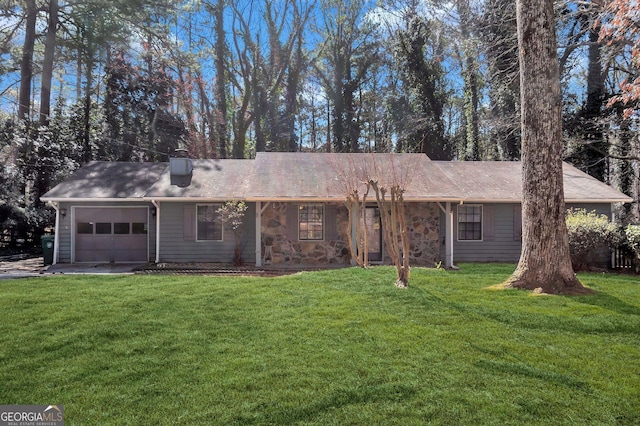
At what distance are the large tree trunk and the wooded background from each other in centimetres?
720

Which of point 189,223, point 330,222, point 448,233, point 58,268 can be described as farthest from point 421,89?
point 58,268

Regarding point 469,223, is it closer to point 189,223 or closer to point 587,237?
point 587,237

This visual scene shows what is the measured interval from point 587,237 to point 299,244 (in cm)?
769

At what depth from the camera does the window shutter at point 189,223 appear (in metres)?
12.7

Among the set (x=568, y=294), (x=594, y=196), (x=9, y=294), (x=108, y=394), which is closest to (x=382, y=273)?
(x=568, y=294)

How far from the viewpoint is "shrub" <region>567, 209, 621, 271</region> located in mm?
11078

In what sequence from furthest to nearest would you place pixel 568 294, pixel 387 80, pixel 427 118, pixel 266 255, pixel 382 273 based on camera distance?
pixel 387 80, pixel 427 118, pixel 266 255, pixel 382 273, pixel 568 294

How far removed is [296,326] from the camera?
5039 mm

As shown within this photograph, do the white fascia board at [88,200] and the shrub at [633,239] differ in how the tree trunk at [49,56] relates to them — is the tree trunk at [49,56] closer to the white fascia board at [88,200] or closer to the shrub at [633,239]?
the white fascia board at [88,200]

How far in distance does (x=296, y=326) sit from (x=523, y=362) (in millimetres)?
2424

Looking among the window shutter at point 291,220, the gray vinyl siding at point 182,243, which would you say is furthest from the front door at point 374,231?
the gray vinyl siding at point 182,243

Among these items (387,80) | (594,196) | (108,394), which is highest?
(387,80)

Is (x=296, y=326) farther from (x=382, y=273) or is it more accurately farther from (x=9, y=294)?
(x=9, y=294)

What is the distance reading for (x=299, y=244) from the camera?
1249 centimetres
